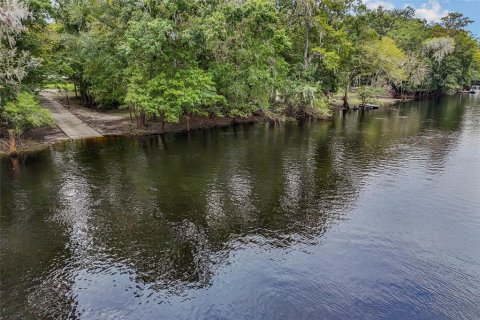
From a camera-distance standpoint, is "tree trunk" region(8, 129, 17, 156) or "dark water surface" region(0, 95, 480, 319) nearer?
"dark water surface" region(0, 95, 480, 319)

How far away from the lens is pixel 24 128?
32.0 m

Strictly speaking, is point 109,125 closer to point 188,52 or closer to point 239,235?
point 188,52

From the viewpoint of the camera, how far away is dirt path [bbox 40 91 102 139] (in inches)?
1418

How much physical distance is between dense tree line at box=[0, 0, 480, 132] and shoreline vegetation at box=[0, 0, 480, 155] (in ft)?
0.41

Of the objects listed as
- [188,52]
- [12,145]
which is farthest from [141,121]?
[12,145]

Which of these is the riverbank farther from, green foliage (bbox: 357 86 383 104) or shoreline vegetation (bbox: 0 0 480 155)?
green foliage (bbox: 357 86 383 104)

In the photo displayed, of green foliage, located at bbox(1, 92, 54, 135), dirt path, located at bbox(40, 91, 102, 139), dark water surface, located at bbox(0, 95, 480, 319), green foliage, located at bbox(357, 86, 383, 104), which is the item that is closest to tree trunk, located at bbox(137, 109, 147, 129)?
dirt path, located at bbox(40, 91, 102, 139)

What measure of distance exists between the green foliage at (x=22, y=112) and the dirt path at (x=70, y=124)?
18.0ft

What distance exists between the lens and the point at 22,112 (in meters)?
28.8

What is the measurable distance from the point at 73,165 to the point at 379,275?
873 inches

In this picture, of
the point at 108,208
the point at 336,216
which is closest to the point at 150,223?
the point at 108,208

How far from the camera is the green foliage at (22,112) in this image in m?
28.3

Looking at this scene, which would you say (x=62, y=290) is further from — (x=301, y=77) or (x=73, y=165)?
(x=301, y=77)

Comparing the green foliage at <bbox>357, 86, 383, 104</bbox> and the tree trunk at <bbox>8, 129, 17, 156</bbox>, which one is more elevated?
the green foliage at <bbox>357, 86, 383, 104</bbox>
